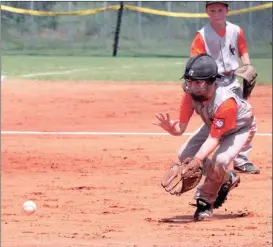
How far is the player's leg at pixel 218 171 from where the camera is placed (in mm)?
8672

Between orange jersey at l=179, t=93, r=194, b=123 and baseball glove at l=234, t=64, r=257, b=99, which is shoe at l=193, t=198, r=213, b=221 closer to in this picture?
orange jersey at l=179, t=93, r=194, b=123

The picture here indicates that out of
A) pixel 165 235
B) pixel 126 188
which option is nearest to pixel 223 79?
pixel 126 188

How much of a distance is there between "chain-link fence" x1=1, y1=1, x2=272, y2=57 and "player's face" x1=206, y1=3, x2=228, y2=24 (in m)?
15.3

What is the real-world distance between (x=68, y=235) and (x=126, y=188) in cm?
269

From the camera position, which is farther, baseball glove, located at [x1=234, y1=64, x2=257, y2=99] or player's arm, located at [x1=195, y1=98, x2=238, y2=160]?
baseball glove, located at [x1=234, y1=64, x2=257, y2=99]

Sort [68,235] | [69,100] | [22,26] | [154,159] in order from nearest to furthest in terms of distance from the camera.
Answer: [68,235]
[154,159]
[69,100]
[22,26]

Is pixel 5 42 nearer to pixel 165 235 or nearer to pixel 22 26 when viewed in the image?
pixel 22 26

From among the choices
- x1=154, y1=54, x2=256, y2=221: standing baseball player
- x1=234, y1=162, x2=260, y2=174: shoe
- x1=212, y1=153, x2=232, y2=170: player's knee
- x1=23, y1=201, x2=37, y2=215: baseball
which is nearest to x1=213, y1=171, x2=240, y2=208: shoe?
x1=154, y1=54, x2=256, y2=221: standing baseball player

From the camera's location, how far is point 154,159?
41.2 feet

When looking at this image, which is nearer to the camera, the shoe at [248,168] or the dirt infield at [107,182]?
the dirt infield at [107,182]

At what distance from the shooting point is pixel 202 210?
8.85 metres

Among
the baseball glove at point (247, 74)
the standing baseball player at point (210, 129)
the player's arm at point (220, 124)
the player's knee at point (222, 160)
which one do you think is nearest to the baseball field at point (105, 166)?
the standing baseball player at point (210, 129)

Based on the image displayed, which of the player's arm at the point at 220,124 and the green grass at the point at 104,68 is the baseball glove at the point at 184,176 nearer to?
the player's arm at the point at 220,124

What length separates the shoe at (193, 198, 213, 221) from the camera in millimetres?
8827
